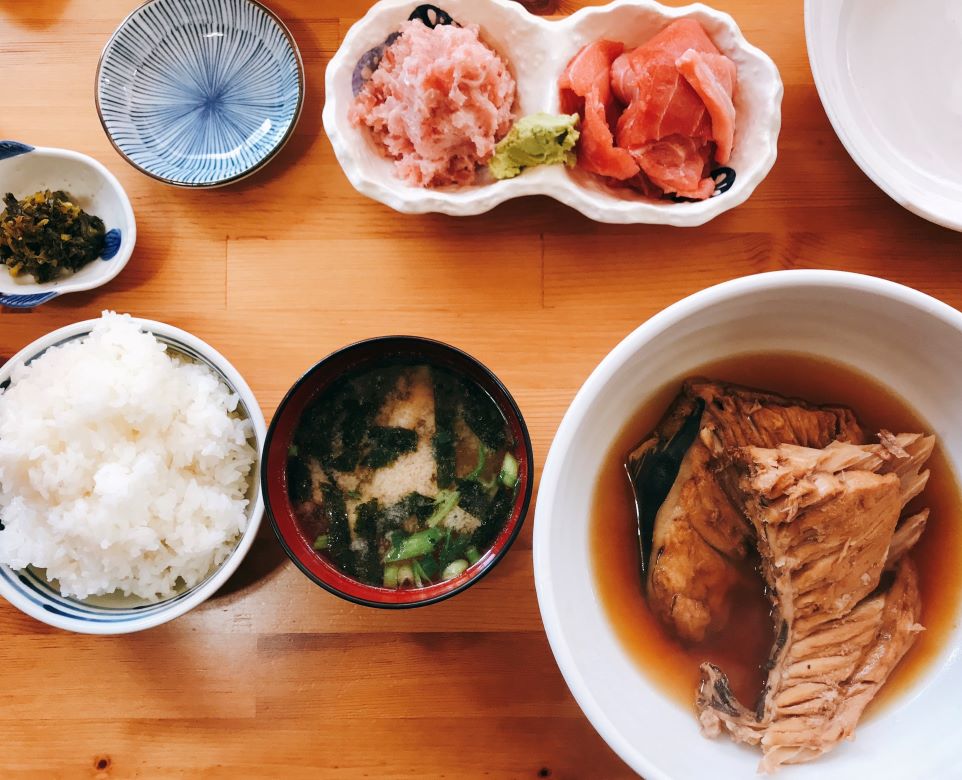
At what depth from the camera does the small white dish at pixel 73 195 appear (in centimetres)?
155

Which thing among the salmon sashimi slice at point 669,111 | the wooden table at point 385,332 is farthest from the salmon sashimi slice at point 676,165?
the wooden table at point 385,332

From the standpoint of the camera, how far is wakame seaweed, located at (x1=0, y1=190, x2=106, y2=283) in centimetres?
154

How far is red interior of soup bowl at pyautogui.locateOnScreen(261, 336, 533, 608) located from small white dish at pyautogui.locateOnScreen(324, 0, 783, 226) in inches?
11.4

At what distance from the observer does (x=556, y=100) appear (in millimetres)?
1505

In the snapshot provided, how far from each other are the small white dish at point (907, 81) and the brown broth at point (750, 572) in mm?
441

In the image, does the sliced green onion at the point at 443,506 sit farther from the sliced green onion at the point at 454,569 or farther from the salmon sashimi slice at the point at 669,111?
the salmon sashimi slice at the point at 669,111

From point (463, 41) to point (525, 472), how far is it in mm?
806

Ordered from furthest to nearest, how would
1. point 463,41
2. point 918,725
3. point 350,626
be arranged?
point 350,626 < point 463,41 < point 918,725

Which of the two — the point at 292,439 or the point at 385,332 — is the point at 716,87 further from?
the point at 292,439

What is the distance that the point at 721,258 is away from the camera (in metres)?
1.59

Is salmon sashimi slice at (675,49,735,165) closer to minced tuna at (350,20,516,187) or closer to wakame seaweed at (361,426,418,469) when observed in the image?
minced tuna at (350,20,516,187)

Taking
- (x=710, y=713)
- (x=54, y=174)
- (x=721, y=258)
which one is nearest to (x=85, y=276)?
(x=54, y=174)

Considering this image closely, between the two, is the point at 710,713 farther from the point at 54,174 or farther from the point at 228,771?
the point at 54,174

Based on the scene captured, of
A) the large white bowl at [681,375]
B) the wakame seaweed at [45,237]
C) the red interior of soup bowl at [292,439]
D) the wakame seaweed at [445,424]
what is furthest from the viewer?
the wakame seaweed at [45,237]
